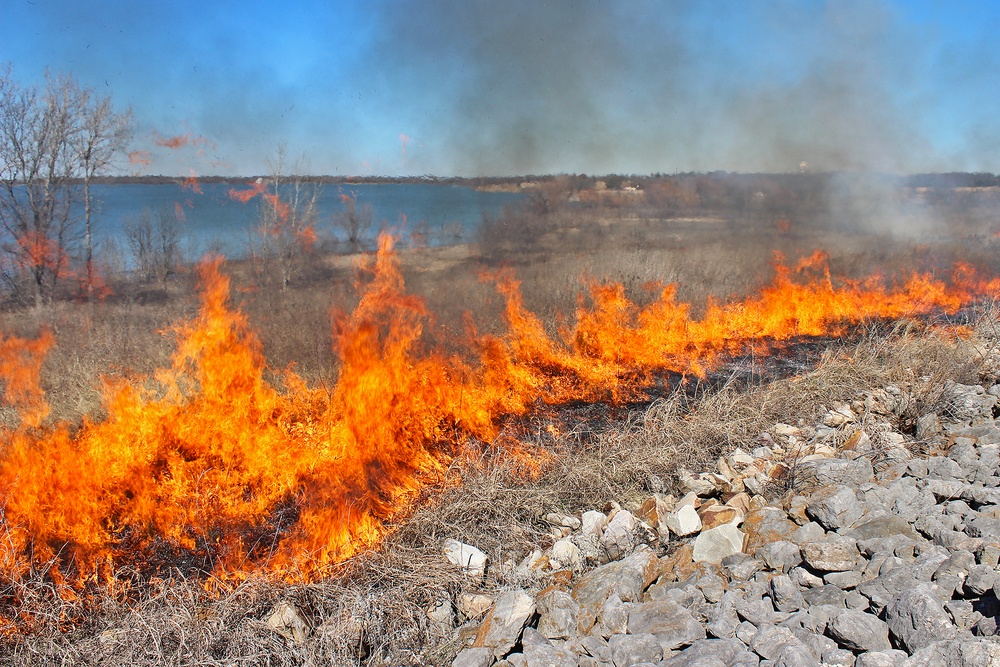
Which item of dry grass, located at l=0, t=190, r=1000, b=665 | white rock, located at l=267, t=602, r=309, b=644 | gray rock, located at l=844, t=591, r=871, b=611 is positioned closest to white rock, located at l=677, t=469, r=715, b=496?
dry grass, located at l=0, t=190, r=1000, b=665

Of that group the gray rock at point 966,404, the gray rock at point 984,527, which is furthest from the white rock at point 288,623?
the gray rock at point 966,404

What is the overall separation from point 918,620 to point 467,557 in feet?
10.3

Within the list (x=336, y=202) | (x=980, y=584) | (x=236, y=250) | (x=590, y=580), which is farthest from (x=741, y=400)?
(x=336, y=202)

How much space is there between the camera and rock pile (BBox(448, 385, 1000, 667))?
2.83 meters

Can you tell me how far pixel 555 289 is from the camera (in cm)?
1378

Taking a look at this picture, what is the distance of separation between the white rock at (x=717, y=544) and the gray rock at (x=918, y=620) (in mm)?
1282

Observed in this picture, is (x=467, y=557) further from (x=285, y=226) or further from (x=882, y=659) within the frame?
(x=285, y=226)

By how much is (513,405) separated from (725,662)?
6487mm

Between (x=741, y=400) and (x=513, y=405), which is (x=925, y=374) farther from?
(x=513, y=405)

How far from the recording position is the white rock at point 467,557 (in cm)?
478

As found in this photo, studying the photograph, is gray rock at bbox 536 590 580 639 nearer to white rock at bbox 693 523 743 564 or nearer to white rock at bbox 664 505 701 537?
white rock at bbox 693 523 743 564

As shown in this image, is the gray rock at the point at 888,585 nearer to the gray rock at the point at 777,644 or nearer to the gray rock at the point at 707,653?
the gray rock at the point at 777,644

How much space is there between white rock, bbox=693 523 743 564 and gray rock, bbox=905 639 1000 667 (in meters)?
1.57

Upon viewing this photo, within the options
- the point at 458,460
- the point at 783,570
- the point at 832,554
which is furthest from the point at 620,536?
the point at 458,460
